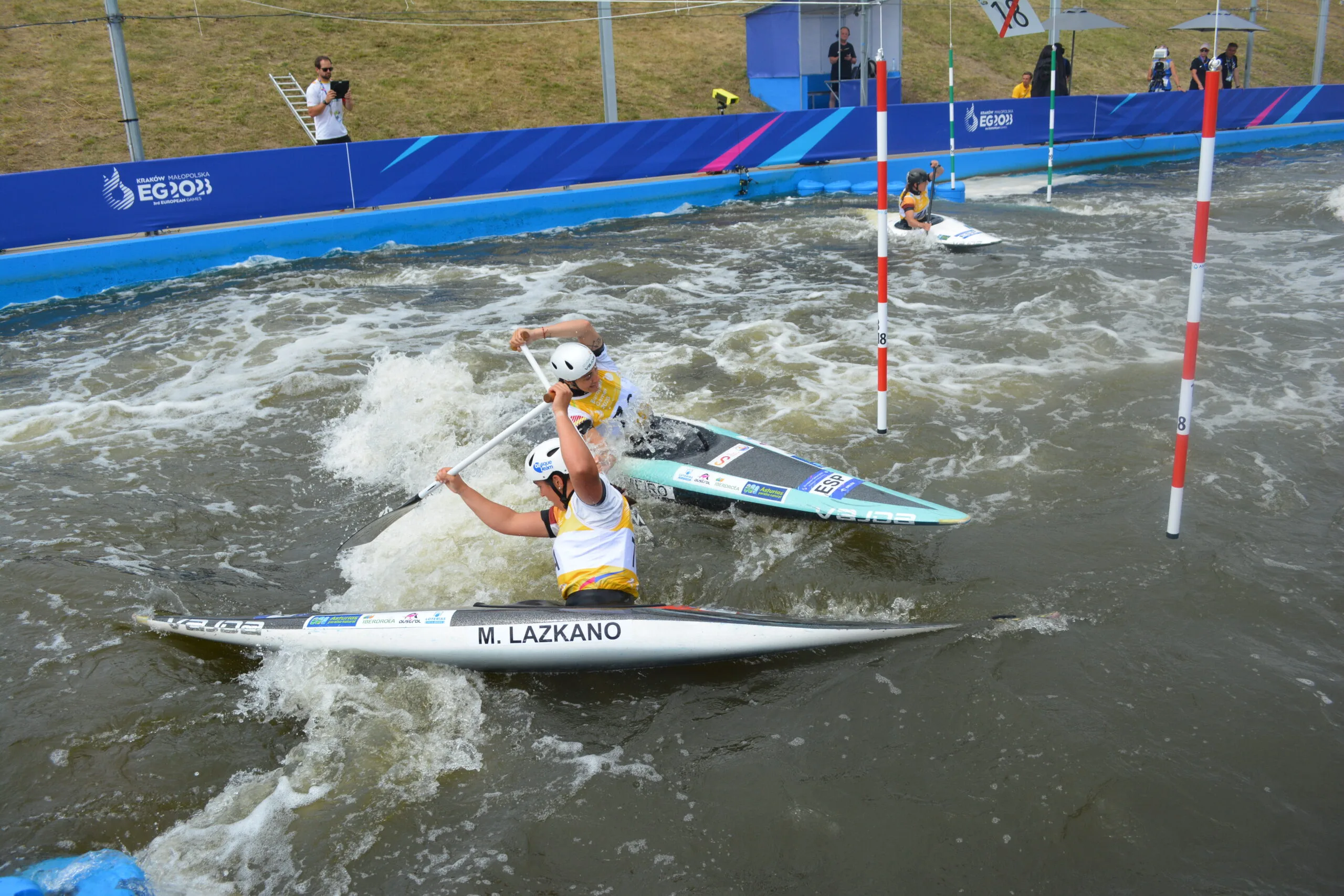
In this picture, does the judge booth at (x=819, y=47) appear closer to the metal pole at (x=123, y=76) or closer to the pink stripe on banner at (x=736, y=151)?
the pink stripe on banner at (x=736, y=151)

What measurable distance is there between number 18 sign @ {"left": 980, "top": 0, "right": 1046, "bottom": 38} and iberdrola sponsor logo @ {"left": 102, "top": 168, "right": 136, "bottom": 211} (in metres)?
11.2

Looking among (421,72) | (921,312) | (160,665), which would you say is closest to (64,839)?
(160,665)

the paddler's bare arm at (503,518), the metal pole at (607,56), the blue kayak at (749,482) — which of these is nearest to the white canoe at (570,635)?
the paddler's bare arm at (503,518)

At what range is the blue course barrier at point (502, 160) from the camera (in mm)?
10469

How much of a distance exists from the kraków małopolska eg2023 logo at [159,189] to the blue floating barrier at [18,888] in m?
9.77

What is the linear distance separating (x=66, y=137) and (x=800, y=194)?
10.6 m

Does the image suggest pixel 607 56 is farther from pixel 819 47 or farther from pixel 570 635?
pixel 570 635

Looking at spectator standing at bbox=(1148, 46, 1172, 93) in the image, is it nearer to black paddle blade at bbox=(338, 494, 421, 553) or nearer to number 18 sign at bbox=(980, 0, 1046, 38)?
number 18 sign at bbox=(980, 0, 1046, 38)

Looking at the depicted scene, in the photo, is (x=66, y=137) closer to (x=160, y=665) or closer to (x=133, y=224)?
(x=133, y=224)

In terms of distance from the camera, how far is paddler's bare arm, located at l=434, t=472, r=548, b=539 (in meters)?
4.54

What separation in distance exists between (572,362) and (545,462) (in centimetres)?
58

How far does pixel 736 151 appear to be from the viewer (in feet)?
48.1

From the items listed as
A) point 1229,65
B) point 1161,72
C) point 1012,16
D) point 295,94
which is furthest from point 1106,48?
point 295,94

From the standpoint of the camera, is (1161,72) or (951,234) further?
(1161,72)
